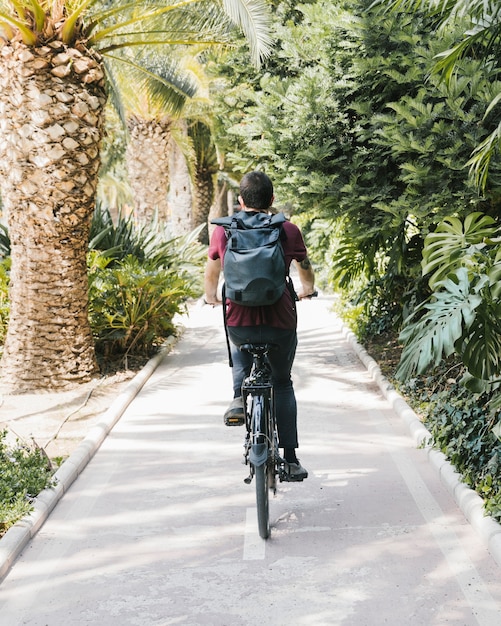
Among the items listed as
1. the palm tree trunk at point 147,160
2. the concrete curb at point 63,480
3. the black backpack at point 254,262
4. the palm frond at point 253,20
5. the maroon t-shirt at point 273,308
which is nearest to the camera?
the black backpack at point 254,262

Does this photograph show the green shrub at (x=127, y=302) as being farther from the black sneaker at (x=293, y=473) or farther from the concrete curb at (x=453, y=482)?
the black sneaker at (x=293, y=473)

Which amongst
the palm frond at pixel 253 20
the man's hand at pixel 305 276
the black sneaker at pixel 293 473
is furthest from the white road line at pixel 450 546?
the palm frond at pixel 253 20

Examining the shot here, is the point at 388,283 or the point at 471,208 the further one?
the point at 388,283

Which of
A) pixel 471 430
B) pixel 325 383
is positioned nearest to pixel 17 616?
pixel 471 430

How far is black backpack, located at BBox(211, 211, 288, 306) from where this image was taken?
15.3 ft

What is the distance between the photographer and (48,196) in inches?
362

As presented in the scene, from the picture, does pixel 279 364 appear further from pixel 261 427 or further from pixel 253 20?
pixel 253 20

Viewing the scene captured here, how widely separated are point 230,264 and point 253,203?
1.59 ft

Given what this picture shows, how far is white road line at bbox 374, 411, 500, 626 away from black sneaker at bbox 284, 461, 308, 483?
0.84 meters

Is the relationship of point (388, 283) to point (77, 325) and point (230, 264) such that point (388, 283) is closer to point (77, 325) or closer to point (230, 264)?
point (77, 325)

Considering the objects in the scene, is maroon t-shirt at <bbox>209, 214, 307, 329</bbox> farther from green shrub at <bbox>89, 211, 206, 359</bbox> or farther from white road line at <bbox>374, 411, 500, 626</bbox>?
green shrub at <bbox>89, 211, 206, 359</bbox>

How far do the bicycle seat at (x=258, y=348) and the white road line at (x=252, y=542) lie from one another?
1.14 metres

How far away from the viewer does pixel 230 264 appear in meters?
4.71

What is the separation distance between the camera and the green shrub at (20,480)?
5.16 meters
